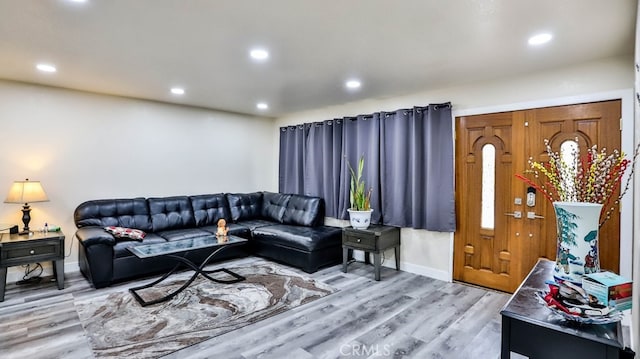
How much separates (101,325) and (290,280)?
1.95 metres

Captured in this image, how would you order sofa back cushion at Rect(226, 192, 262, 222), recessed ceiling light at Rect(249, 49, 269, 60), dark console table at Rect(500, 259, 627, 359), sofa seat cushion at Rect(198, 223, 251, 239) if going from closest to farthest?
dark console table at Rect(500, 259, 627, 359), recessed ceiling light at Rect(249, 49, 269, 60), sofa seat cushion at Rect(198, 223, 251, 239), sofa back cushion at Rect(226, 192, 262, 222)

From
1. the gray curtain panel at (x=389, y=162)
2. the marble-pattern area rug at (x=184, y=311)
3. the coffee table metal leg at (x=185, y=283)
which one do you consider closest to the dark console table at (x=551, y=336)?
the marble-pattern area rug at (x=184, y=311)

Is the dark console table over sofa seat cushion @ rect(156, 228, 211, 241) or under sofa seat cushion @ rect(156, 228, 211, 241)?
over

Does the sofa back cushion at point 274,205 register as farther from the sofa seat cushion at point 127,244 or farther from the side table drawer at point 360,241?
the sofa seat cushion at point 127,244

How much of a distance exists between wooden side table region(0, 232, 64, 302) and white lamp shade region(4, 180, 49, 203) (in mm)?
397

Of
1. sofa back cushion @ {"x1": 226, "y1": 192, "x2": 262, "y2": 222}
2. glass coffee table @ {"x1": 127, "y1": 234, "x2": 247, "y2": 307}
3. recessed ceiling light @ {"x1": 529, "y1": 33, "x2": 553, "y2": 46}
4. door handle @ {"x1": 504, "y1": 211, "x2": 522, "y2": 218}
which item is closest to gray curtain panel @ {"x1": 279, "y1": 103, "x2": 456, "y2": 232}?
door handle @ {"x1": 504, "y1": 211, "x2": 522, "y2": 218}

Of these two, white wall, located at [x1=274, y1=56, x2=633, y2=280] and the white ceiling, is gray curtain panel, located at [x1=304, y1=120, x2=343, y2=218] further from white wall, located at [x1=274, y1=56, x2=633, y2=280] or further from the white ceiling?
the white ceiling

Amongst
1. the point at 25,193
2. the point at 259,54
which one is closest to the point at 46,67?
the point at 25,193

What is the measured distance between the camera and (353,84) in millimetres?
4004

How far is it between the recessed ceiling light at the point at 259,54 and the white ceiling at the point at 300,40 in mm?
70

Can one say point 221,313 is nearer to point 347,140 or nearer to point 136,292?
point 136,292

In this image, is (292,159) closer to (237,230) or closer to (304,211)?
(304,211)

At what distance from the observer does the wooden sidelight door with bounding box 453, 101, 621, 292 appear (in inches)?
124

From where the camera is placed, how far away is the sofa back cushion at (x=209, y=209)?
5274 millimetres
